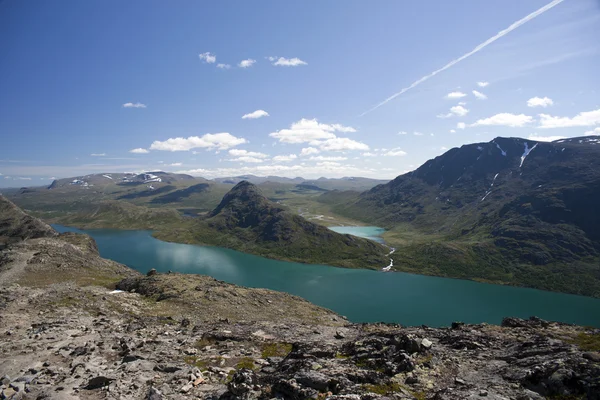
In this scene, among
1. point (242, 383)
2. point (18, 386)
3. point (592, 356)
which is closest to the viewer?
point (242, 383)

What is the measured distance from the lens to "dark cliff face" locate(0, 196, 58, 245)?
14012 cm

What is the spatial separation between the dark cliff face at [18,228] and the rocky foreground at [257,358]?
387 ft

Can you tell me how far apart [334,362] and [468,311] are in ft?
448

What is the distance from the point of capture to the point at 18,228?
14638 centimetres

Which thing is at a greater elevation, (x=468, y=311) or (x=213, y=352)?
(x=213, y=352)

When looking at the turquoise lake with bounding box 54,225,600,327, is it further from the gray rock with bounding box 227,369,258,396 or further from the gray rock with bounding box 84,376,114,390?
the gray rock with bounding box 84,376,114,390

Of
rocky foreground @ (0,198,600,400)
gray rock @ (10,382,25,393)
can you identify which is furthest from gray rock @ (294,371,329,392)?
gray rock @ (10,382,25,393)

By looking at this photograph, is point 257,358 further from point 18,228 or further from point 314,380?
point 18,228

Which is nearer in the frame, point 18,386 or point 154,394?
point 154,394

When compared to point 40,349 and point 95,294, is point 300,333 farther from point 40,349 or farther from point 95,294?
point 95,294

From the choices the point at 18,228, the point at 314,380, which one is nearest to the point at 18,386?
the point at 314,380

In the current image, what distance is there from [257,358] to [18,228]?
18066 centimetres

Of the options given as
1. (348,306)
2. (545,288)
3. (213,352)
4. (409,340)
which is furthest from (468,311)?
(213,352)

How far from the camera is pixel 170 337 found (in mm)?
35312
